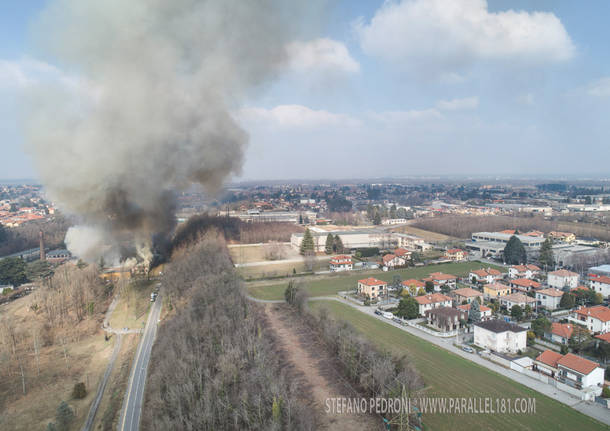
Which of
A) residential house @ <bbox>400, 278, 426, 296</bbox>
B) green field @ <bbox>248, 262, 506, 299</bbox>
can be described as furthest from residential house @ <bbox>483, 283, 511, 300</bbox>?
green field @ <bbox>248, 262, 506, 299</bbox>

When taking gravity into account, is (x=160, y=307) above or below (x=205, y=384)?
below

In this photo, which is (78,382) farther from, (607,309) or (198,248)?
(607,309)

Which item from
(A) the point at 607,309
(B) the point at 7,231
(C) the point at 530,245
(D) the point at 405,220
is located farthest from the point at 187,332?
(D) the point at 405,220

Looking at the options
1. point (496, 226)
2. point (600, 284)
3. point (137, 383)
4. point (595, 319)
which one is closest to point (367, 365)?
point (137, 383)

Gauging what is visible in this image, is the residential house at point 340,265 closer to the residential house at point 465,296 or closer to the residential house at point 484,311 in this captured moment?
the residential house at point 465,296

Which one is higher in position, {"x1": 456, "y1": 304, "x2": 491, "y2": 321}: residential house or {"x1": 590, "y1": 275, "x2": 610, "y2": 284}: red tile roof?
{"x1": 590, "y1": 275, "x2": 610, "y2": 284}: red tile roof

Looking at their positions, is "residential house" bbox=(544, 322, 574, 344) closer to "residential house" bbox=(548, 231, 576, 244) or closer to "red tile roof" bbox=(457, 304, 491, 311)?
"red tile roof" bbox=(457, 304, 491, 311)
